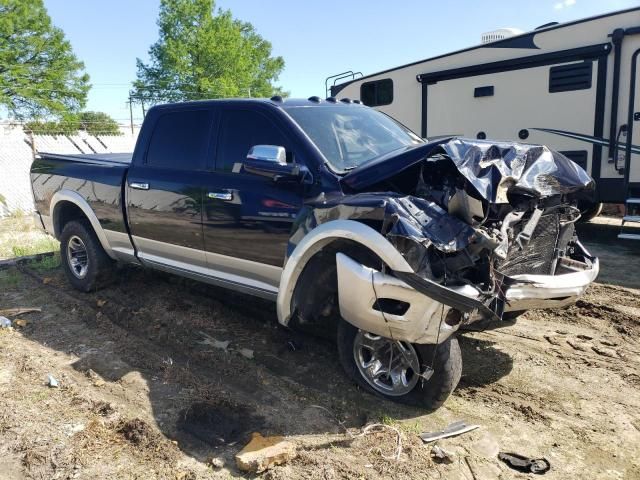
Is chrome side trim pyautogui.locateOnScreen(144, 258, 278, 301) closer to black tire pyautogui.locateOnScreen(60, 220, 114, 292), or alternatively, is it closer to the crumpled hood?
black tire pyautogui.locateOnScreen(60, 220, 114, 292)

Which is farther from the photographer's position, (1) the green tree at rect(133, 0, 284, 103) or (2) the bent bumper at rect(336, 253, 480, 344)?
(1) the green tree at rect(133, 0, 284, 103)

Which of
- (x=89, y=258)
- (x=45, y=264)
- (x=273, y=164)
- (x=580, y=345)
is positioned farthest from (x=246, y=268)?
(x=45, y=264)

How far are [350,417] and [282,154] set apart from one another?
5.92ft

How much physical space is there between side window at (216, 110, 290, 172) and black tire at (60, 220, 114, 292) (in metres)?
2.29

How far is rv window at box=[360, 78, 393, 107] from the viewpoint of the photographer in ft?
32.4

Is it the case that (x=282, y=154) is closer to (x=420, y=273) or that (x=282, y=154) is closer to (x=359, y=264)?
(x=359, y=264)

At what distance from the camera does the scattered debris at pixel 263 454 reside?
2.87 m

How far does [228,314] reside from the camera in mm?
5254

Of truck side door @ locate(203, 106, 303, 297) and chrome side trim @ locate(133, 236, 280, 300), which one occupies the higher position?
truck side door @ locate(203, 106, 303, 297)

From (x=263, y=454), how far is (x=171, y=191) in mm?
2632

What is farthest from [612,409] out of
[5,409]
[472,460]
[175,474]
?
[5,409]

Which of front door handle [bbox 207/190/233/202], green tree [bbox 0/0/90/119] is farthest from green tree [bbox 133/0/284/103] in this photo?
front door handle [bbox 207/190/233/202]

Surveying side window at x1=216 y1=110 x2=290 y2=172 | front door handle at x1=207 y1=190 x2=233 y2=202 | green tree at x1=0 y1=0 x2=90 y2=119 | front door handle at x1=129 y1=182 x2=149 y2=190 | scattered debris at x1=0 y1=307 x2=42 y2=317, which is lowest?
scattered debris at x1=0 y1=307 x2=42 y2=317

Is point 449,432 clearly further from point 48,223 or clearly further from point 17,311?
point 48,223
